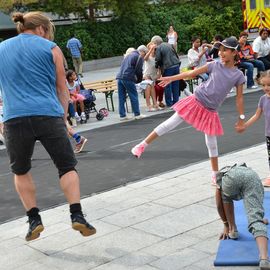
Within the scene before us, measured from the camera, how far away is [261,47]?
618 inches

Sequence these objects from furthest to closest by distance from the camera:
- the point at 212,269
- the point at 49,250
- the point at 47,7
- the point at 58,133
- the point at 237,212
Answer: the point at 47,7, the point at 237,212, the point at 49,250, the point at 58,133, the point at 212,269

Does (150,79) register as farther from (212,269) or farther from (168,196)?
(212,269)

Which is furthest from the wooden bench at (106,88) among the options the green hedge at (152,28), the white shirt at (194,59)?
the green hedge at (152,28)

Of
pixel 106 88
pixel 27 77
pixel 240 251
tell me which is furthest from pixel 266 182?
pixel 106 88

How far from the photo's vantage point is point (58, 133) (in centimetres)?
427

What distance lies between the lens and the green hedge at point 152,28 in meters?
26.7

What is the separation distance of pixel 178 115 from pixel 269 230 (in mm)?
2198

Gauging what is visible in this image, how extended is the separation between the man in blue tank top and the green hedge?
2197cm

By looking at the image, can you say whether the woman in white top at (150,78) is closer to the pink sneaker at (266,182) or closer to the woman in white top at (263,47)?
the woman in white top at (263,47)

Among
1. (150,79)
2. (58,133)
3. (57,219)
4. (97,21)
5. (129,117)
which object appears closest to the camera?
(58,133)

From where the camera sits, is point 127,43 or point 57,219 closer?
point 57,219

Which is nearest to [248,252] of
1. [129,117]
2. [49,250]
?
[49,250]

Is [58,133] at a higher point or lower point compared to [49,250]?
higher

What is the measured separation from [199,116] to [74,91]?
6630 millimetres
